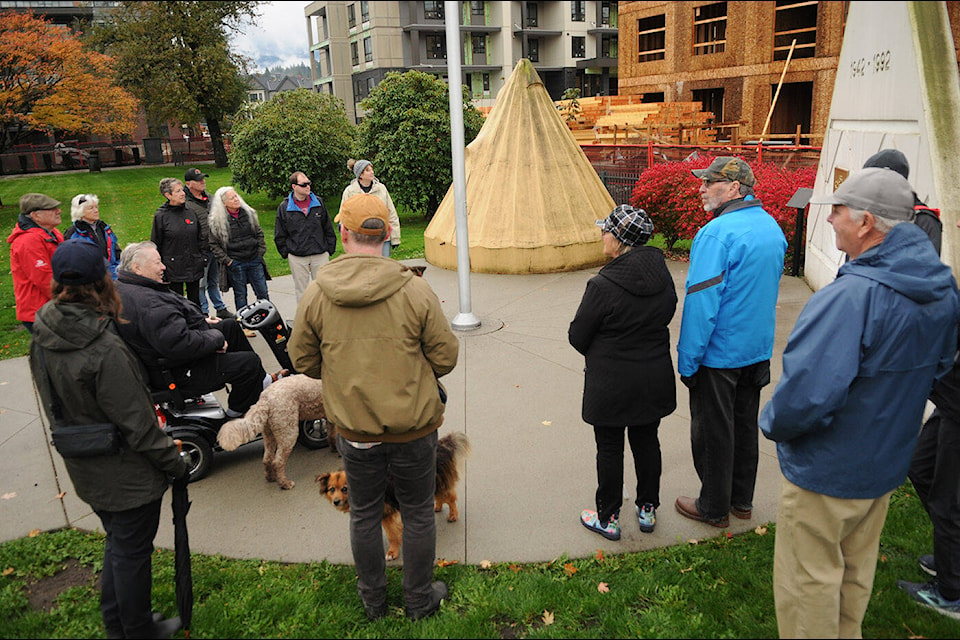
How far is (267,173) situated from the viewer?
19.0 meters

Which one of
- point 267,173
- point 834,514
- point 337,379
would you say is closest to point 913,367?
point 834,514

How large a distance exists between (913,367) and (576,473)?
262cm

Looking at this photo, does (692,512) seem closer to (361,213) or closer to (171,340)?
(361,213)

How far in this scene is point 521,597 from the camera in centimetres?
335

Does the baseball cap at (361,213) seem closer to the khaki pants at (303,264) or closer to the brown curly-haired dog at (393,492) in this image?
the brown curly-haired dog at (393,492)

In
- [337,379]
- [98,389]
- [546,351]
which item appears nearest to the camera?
[98,389]

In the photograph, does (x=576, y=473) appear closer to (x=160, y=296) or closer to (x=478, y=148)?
(x=160, y=296)

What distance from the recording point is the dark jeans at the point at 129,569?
295 cm

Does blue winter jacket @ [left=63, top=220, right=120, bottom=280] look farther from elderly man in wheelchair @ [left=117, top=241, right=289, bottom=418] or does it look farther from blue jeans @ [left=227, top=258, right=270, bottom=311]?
elderly man in wheelchair @ [left=117, top=241, right=289, bottom=418]

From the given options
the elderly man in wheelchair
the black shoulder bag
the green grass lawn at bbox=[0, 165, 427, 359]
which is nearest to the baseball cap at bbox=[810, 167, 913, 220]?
the black shoulder bag

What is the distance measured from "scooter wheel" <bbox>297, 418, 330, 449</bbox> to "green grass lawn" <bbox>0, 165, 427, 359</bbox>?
5010 millimetres

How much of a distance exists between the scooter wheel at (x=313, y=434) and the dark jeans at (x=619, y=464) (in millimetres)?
2317

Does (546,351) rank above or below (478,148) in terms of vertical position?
below

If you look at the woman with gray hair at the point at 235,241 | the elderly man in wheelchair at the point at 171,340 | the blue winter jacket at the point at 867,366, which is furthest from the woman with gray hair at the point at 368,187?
the blue winter jacket at the point at 867,366
